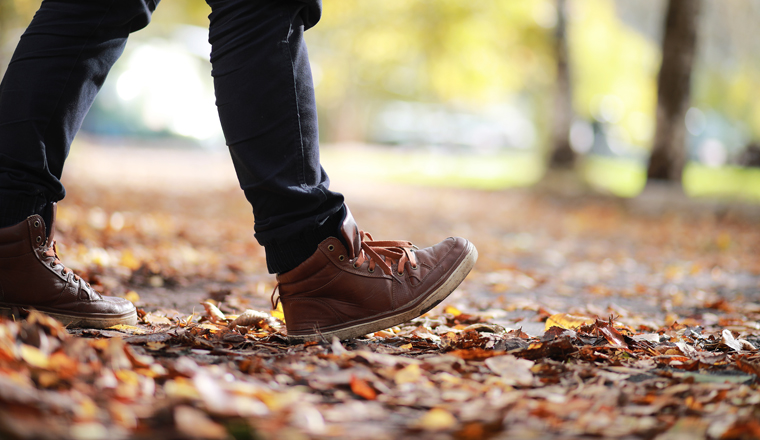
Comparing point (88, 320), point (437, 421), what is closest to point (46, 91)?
point (88, 320)

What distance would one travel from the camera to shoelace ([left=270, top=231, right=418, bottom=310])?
1.88m

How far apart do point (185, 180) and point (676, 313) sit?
914cm

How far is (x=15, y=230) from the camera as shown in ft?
5.82

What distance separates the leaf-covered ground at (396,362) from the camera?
1.11 meters

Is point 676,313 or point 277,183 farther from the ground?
point 277,183

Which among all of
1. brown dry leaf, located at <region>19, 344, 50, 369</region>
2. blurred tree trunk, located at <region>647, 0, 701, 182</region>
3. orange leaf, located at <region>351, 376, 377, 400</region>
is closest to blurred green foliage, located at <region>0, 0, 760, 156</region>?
blurred tree trunk, located at <region>647, 0, 701, 182</region>

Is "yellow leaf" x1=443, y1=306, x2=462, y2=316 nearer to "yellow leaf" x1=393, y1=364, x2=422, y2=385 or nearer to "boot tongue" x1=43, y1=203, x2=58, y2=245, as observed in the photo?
"yellow leaf" x1=393, y1=364, x2=422, y2=385

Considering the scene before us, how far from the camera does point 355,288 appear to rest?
1.83 m

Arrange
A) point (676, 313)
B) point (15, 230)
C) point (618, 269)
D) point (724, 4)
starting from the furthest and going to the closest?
point (724, 4), point (618, 269), point (676, 313), point (15, 230)

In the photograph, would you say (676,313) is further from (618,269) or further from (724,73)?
(724,73)

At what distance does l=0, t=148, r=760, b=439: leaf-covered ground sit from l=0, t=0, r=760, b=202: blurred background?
20.8 feet

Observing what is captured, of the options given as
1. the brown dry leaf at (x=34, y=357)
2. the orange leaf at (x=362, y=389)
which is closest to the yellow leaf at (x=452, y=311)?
the orange leaf at (x=362, y=389)

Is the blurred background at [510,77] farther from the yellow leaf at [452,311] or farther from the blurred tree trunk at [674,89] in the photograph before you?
the yellow leaf at [452,311]

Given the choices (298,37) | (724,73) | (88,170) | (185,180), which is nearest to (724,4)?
(724,73)
